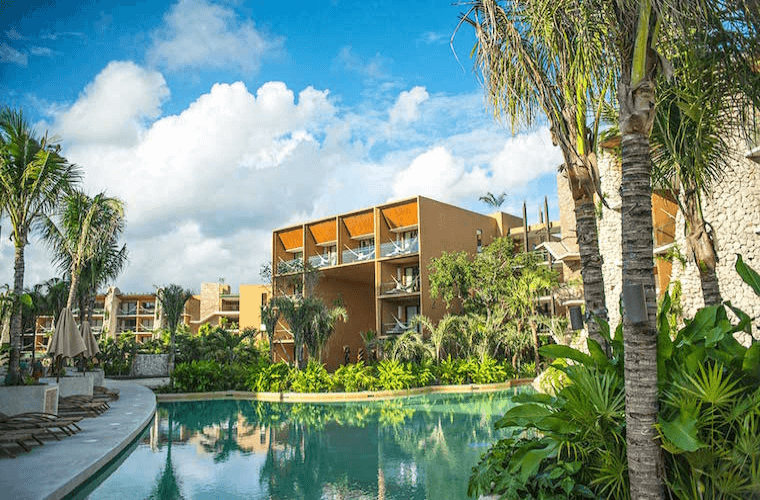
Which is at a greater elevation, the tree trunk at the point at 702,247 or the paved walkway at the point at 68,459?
the tree trunk at the point at 702,247

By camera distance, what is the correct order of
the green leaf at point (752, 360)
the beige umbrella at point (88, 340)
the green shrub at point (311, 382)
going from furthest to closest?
the green shrub at point (311, 382)
the beige umbrella at point (88, 340)
the green leaf at point (752, 360)

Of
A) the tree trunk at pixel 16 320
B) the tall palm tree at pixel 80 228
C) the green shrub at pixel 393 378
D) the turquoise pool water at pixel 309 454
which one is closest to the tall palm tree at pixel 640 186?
the turquoise pool water at pixel 309 454

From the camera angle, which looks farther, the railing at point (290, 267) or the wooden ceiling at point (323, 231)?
the wooden ceiling at point (323, 231)

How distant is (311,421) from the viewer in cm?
1380

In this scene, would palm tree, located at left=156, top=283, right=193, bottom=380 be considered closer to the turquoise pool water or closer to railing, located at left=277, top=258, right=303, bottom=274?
railing, located at left=277, top=258, right=303, bottom=274

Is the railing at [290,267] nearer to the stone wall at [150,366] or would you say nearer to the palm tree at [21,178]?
the stone wall at [150,366]

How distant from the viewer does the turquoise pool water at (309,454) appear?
287 inches

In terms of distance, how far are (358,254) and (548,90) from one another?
80.2 feet

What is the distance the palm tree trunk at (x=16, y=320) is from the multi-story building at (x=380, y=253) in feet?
59.4

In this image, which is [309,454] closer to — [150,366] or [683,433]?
[683,433]

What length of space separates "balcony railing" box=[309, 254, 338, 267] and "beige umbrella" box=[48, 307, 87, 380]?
18.1 m

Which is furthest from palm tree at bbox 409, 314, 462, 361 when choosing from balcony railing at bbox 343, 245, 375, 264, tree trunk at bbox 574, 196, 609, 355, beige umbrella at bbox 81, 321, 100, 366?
tree trunk at bbox 574, 196, 609, 355

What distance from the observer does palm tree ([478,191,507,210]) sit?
118 feet

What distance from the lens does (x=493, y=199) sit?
36.1 metres
